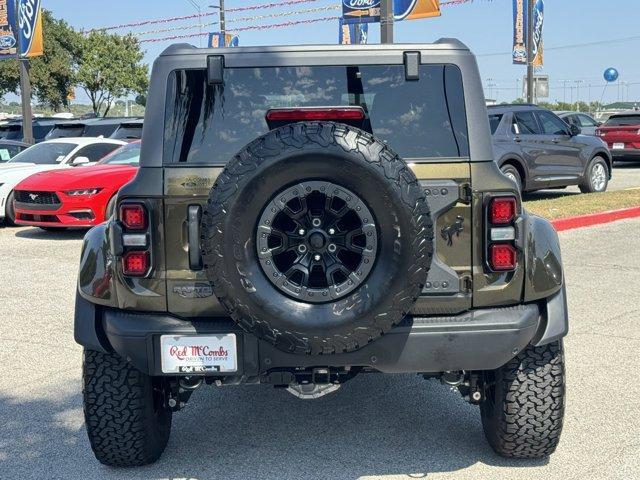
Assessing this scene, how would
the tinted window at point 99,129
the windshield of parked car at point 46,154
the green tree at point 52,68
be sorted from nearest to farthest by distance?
the windshield of parked car at point 46,154 → the tinted window at point 99,129 → the green tree at point 52,68

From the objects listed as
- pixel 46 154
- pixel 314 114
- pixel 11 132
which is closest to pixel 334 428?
pixel 314 114

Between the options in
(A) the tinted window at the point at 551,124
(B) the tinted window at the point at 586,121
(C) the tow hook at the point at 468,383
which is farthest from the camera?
(B) the tinted window at the point at 586,121

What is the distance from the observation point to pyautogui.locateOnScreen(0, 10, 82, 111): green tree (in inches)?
2063

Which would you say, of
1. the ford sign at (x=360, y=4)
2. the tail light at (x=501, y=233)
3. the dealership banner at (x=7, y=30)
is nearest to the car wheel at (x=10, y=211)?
the ford sign at (x=360, y=4)

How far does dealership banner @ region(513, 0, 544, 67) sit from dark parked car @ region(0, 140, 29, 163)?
18242mm

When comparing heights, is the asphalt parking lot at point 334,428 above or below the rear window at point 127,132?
below

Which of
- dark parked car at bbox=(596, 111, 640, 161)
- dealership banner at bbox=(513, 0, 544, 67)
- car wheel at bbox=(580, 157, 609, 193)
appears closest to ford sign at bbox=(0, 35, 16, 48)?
dealership banner at bbox=(513, 0, 544, 67)

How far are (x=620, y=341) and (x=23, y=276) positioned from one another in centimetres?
602

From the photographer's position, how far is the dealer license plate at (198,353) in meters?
3.48

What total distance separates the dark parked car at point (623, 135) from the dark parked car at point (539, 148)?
719 cm

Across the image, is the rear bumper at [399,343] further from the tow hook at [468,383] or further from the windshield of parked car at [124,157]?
the windshield of parked car at [124,157]

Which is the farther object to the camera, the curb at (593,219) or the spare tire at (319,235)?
the curb at (593,219)

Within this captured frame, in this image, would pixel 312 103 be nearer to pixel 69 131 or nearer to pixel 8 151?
pixel 8 151

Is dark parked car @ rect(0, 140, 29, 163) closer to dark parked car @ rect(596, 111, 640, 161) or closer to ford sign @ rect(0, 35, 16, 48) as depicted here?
ford sign @ rect(0, 35, 16, 48)
